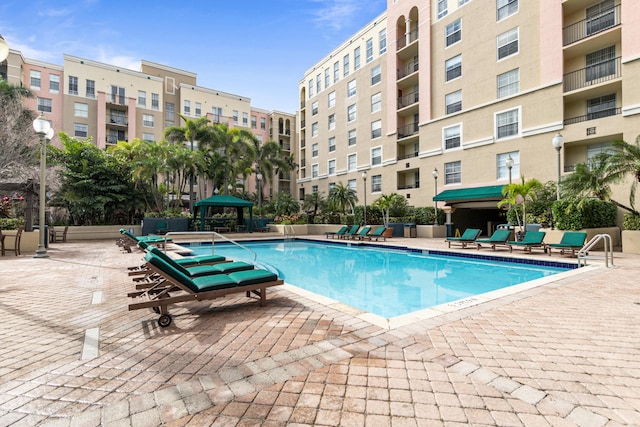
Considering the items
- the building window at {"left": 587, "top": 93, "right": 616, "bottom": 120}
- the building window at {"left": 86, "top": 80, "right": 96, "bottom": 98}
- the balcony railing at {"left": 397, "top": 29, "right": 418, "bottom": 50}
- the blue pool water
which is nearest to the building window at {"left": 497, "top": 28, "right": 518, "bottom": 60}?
the building window at {"left": 587, "top": 93, "right": 616, "bottom": 120}

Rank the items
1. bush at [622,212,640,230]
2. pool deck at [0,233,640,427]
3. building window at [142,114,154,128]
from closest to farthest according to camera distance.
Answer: pool deck at [0,233,640,427] < bush at [622,212,640,230] < building window at [142,114,154,128]

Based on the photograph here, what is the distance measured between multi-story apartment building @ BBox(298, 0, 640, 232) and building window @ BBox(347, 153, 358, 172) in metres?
0.10

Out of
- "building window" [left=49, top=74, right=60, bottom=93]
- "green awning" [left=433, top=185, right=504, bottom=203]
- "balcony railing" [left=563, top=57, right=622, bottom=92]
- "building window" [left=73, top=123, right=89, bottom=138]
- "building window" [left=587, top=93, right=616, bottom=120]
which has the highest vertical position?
"building window" [left=49, top=74, right=60, bottom=93]

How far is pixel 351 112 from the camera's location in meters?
33.7

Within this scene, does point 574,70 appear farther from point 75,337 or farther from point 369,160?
point 75,337

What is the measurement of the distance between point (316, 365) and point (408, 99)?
28468 millimetres

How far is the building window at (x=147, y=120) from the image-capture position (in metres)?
39.7

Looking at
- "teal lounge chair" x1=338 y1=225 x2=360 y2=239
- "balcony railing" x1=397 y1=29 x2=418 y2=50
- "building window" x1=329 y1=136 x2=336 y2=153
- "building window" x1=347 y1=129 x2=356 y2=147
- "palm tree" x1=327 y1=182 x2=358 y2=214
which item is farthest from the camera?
"building window" x1=329 y1=136 x2=336 y2=153

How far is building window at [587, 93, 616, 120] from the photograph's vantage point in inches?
663

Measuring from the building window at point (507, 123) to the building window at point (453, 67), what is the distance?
15.8ft

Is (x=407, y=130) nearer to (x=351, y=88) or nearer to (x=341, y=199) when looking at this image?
(x=341, y=199)

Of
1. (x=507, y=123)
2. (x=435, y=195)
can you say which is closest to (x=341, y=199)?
(x=435, y=195)

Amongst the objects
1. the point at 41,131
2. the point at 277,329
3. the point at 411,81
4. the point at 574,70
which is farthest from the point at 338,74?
the point at 277,329

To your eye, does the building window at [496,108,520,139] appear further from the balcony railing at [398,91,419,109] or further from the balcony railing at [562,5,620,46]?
the balcony railing at [398,91,419,109]
